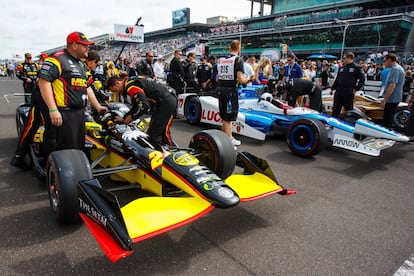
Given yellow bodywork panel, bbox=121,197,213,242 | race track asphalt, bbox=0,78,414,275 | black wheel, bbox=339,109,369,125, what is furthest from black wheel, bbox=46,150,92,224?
black wheel, bbox=339,109,369,125

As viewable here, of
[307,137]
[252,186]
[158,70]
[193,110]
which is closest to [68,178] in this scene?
[252,186]

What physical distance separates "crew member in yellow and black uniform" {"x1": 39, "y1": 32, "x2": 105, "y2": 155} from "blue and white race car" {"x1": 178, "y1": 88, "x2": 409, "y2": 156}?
11.4 feet

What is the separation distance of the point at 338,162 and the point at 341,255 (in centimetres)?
283

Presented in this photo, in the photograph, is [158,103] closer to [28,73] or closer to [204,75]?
[28,73]

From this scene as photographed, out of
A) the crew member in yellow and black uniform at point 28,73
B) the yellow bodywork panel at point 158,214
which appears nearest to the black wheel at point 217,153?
the yellow bodywork panel at point 158,214

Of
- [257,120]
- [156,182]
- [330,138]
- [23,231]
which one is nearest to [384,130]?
[330,138]

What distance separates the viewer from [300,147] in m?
5.21

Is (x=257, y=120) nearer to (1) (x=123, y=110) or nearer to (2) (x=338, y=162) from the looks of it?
(2) (x=338, y=162)

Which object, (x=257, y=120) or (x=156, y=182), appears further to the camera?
(x=257, y=120)

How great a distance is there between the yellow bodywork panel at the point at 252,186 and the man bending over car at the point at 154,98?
4.11ft

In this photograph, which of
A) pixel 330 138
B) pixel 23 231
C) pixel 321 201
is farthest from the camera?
pixel 330 138

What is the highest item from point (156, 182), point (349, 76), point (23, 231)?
point (349, 76)

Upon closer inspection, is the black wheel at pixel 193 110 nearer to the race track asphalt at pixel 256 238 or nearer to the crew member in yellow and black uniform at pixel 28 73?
the race track asphalt at pixel 256 238

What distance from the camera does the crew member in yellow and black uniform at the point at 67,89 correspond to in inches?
120
